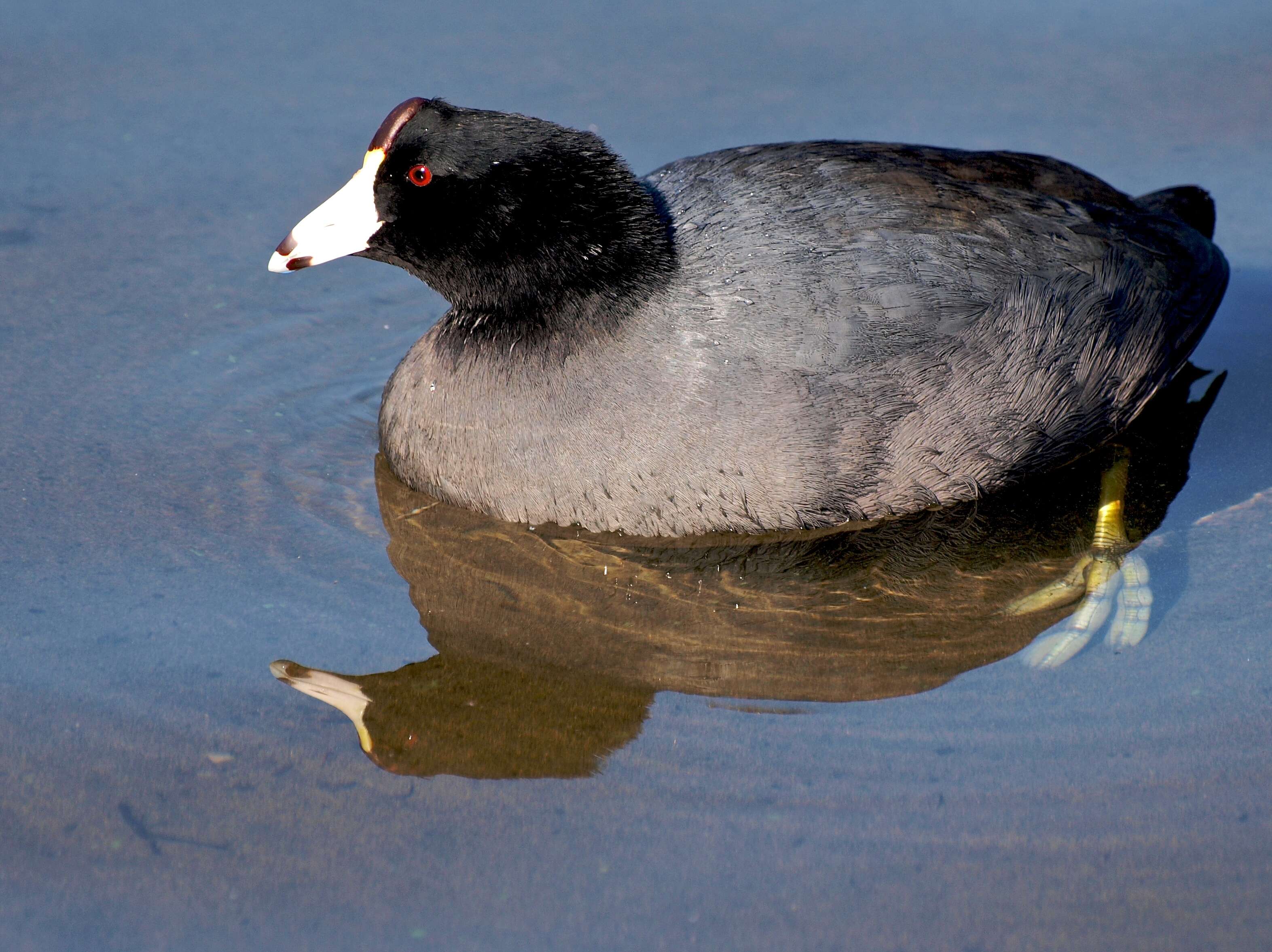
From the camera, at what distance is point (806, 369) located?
12.6ft

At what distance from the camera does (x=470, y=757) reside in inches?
129

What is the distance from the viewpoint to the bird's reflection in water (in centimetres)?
338

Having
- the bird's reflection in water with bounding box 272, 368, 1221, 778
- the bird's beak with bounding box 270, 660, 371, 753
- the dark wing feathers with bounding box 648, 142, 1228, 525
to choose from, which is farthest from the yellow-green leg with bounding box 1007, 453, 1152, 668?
the bird's beak with bounding box 270, 660, 371, 753

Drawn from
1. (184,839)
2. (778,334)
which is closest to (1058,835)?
(778,334)

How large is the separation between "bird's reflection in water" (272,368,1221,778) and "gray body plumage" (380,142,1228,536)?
0.29 ft

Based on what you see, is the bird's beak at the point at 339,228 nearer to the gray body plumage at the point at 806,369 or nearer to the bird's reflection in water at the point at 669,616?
the gray body plumage at the point at 806,369

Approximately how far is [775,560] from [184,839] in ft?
5.51

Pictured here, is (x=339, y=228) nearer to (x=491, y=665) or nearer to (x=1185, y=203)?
(x=491, y=665)

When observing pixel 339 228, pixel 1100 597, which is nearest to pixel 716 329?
pixel 339 228

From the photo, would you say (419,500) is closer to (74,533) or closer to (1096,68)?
(74,533)

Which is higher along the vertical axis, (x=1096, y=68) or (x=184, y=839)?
(x=1096, y=68)

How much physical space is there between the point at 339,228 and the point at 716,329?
1044mm

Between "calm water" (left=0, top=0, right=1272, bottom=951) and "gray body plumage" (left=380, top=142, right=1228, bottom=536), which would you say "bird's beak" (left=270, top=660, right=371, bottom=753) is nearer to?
"calm water" (left=0, top=0, right=1272, bottom=951)

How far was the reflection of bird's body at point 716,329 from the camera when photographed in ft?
12.6
